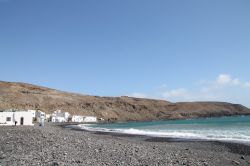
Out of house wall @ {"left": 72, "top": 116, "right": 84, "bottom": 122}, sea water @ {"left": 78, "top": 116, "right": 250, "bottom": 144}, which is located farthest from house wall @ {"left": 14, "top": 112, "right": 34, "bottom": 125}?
house wall @ {"left": 72, "top": 116, "right": 84, "bottom": 122}

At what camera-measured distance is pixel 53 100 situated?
14000cm

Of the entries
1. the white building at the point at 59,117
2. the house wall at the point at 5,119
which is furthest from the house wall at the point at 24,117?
the white building at the point at 59,117

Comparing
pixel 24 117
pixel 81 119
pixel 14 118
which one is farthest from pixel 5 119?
pixel 81 119

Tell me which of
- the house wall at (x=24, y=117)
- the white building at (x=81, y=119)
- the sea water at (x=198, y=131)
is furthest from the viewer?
the white building at (x=81, y=119)

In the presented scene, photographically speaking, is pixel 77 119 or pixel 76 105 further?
pixel 76 105

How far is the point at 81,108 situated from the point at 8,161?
130 metres

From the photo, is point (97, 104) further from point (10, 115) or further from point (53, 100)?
point (10, 115)

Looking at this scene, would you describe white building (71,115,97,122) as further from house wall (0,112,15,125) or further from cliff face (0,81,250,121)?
house wall (0,112,15,125)

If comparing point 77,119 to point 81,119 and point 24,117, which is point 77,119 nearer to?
point 81,119

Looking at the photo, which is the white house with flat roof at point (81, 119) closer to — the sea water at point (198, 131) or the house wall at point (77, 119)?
the house wall at point (77, 119)

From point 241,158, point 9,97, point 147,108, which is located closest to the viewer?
point 241,158

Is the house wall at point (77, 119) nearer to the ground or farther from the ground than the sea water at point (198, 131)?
farther from the ground

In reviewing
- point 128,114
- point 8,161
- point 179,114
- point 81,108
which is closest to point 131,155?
point 8,161

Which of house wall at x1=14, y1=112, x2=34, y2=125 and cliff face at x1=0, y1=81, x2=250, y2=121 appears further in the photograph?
cliff face at x1=0, y1=81, x2=250, y2=121
